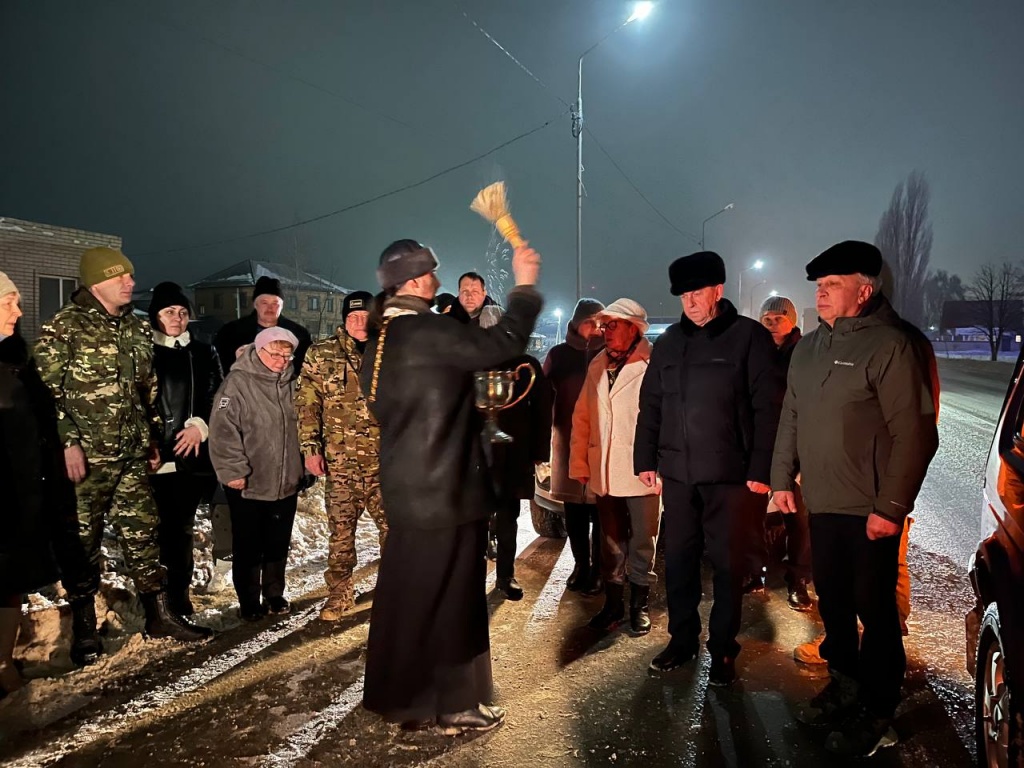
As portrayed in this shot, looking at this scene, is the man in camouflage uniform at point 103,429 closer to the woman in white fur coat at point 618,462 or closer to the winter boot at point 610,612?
the winter boot at point 610,612

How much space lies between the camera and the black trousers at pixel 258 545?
4.45 metres

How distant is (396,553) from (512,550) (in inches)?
75.4

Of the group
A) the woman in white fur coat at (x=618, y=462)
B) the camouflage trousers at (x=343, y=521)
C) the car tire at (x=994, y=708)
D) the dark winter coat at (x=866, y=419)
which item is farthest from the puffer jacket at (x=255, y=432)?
the car tire at (x=994, y=708)

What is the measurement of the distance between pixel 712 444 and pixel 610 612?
1.46m

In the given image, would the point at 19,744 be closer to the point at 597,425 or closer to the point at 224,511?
the point at 224,511

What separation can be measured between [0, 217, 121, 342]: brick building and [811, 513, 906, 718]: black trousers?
17132 mm

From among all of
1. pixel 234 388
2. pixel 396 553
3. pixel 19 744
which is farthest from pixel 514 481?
pixel 19 744

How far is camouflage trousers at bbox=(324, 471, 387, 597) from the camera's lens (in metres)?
4.54

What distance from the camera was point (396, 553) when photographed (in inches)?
125

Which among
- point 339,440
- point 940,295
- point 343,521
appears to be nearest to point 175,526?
point 343,521

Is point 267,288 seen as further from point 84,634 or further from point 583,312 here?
point 84,634

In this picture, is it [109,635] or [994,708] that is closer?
[994,708]

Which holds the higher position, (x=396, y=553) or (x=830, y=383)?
(x=830, y=383)

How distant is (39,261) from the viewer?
15.8 meters
